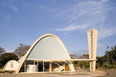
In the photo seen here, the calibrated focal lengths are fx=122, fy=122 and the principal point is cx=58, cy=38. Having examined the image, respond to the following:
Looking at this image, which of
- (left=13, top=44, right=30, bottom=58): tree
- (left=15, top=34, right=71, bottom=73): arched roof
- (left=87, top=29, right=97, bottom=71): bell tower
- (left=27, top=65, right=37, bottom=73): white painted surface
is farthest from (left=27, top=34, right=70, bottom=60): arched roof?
(left=13, top=44, right=30, bottom=58): tree

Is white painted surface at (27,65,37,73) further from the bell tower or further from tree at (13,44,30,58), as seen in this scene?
tree at (13,44,30,58)

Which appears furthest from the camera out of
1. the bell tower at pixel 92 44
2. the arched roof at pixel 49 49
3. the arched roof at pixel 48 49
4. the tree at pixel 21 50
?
the tree at pixel 21 50

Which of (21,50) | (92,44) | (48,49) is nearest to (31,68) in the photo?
(48,49)

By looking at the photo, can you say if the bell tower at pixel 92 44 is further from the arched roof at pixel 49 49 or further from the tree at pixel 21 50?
the tree at pixel 21 50

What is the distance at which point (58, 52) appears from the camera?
107ft

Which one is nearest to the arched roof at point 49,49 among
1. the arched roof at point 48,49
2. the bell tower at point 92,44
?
the arched roof at point 48,49

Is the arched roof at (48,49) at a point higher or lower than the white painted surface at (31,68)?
higher

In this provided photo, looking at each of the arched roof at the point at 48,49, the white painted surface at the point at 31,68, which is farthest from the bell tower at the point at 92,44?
the white painted surface at the point at 31,68

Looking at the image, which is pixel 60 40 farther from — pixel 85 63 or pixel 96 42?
pixel 85 63

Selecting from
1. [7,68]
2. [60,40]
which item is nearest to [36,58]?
[60,40]

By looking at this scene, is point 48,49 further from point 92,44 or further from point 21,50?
point 21,50

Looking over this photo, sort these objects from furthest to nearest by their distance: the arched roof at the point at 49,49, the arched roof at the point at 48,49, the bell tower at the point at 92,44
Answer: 1. the bell tower at the point at 92,44
2. the arched roof at the point at 48,49
3. the arched roof at the point at 49,49

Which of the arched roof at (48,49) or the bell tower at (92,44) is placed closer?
the arched roof at (48,49)

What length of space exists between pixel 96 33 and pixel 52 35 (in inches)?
456
